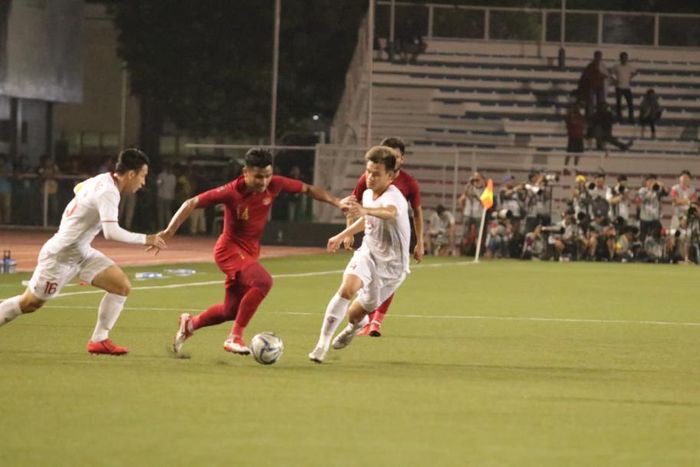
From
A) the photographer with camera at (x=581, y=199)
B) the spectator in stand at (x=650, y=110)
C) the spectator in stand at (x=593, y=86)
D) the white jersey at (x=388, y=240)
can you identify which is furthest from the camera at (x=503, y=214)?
the white jersey at (x=388, y=240)

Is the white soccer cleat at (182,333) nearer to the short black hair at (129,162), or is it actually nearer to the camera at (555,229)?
the short black hair at (129,162)

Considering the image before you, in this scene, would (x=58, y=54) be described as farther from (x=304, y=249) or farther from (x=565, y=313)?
(x=565, y=313)

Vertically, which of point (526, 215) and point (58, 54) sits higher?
point (58, 54)

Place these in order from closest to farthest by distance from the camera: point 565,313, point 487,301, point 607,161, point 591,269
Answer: point 565,313 → point 487,301 → point 591,269 → point 607,161

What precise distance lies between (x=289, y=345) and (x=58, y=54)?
137ft

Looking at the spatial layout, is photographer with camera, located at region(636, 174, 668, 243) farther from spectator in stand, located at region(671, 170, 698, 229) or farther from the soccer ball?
the soccer ball

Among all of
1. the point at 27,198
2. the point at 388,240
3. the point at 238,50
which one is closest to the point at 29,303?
the point at 388,240

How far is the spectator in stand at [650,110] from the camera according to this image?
43.0 m

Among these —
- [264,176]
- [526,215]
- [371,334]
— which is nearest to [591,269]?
[526,215]

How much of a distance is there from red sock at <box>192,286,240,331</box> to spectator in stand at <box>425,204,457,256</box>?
2311 centimetres

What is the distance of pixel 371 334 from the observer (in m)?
15.9

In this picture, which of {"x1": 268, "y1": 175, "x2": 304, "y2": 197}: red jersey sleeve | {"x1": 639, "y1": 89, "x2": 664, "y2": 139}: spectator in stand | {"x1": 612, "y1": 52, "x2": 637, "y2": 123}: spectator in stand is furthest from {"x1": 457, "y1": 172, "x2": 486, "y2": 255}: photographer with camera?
{"x1": 268, "y1": 175, "x2": 304, "y2": 197}: red jersey sleeve

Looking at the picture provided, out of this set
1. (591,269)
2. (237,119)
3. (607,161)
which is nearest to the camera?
(591,269)

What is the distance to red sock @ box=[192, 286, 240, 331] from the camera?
13.3m
